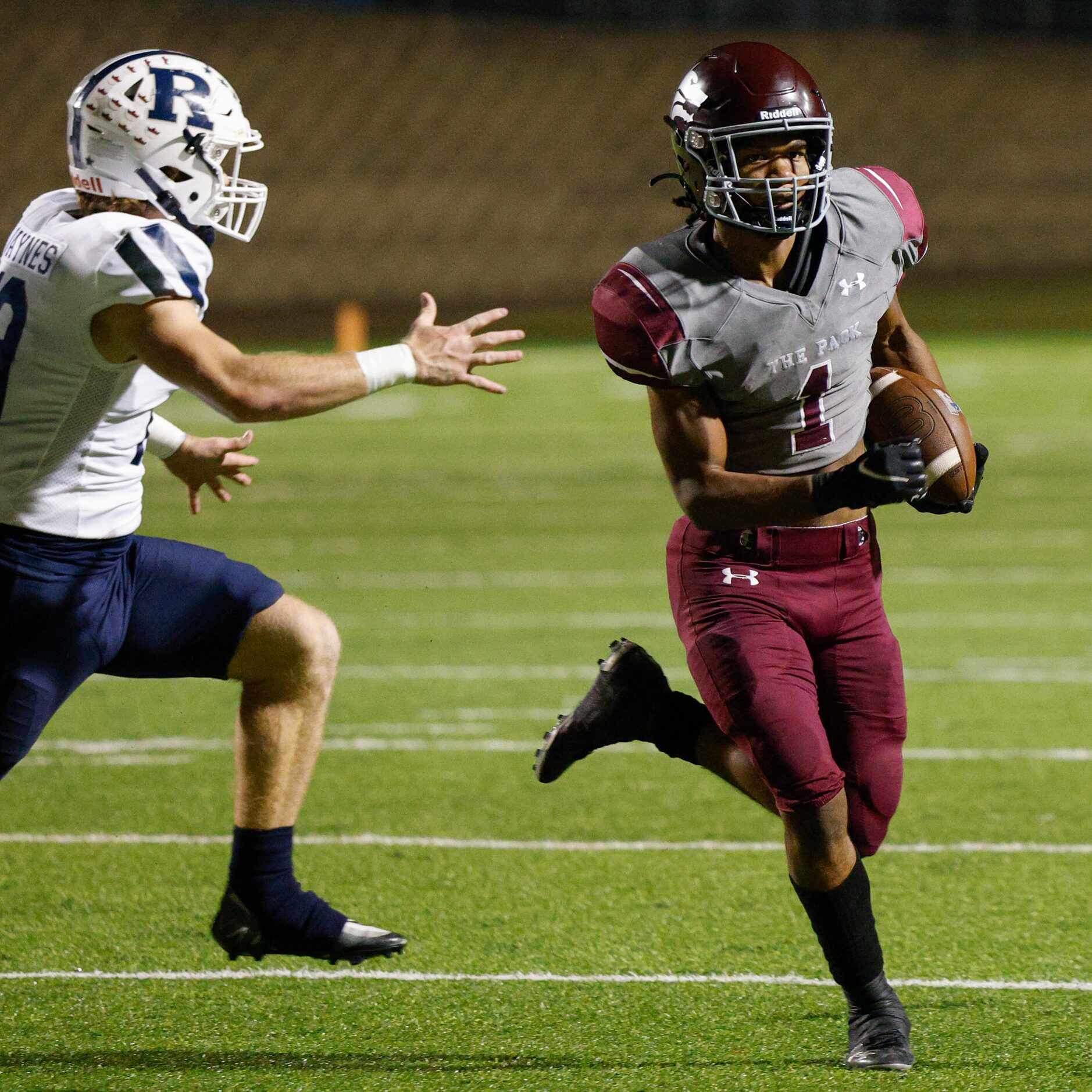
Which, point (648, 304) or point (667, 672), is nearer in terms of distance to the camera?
point (648, 304)

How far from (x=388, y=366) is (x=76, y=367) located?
540 millimetres

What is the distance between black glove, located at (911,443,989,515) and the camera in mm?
3148

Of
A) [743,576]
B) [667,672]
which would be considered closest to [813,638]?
[743,576]

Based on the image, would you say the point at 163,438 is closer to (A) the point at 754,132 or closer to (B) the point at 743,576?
(B) the point at 743,576

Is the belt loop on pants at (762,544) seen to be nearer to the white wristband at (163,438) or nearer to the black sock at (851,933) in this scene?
the black sock at (851,933)

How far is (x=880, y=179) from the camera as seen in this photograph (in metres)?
3.41

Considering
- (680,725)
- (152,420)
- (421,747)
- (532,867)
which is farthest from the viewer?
(421,747)

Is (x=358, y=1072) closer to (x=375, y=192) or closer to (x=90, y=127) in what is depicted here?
(x=90, y=127)

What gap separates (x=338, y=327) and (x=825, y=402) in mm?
17911

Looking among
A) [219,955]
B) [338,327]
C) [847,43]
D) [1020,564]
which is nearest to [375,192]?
[338,327]

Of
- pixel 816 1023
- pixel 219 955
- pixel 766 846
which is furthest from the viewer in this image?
pixel 766 846

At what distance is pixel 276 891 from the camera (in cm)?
319

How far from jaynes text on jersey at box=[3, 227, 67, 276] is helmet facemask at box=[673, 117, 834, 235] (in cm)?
112

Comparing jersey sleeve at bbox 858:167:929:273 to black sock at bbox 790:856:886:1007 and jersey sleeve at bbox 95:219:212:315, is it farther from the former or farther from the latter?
jersey sleeve at bbox 95:219:212:315
